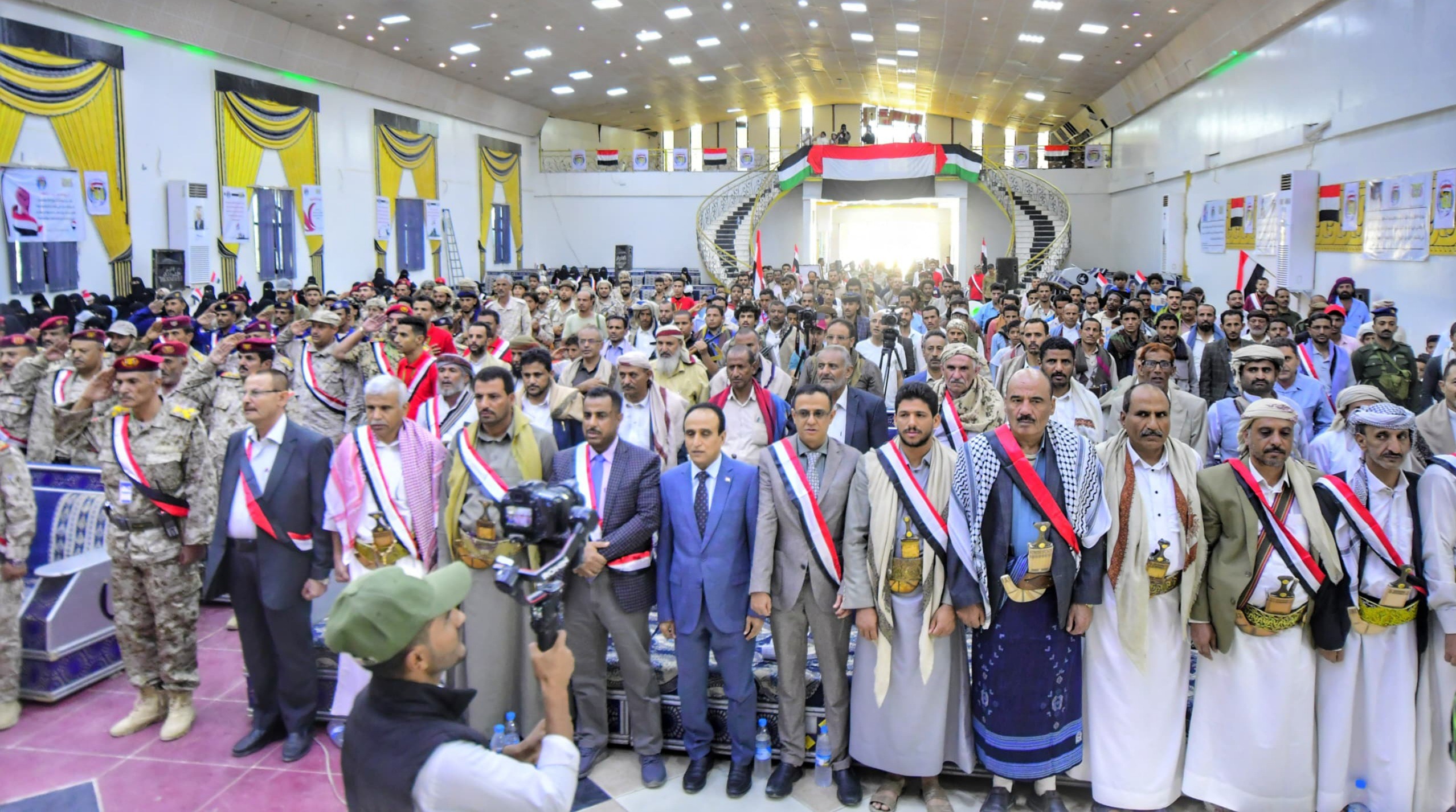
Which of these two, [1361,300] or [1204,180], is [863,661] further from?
[1204,180]

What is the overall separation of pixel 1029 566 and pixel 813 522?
2.69 ft

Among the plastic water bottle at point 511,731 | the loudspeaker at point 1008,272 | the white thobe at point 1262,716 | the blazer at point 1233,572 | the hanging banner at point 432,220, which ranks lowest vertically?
the plastic water bottle at point 511,731

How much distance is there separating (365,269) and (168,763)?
1737 centimetres

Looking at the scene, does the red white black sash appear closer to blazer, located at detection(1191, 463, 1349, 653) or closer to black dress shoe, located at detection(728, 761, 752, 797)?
black dress shoe, located at detection(728, 761, 752, 797)

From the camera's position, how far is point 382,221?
69.3 ft

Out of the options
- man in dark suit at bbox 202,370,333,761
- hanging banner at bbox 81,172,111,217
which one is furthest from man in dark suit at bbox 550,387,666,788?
hanging banner at bbox 81,172,111,217

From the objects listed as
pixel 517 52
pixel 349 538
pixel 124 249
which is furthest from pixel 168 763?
pixel 517 52

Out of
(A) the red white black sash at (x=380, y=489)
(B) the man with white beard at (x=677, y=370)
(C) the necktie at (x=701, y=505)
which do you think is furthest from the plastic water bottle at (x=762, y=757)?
(B) the man with white beard at (x=677, y=370)

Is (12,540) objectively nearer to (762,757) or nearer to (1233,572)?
(762,757)

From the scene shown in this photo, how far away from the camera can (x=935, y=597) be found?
12.5 feet

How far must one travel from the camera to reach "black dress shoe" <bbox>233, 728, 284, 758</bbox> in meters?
4.53

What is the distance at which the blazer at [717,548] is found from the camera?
4.02 metres

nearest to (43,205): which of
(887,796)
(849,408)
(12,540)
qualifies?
(12,540)

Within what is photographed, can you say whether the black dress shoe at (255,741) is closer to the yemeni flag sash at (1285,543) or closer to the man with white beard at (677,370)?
the man with white beard at (677,370)
